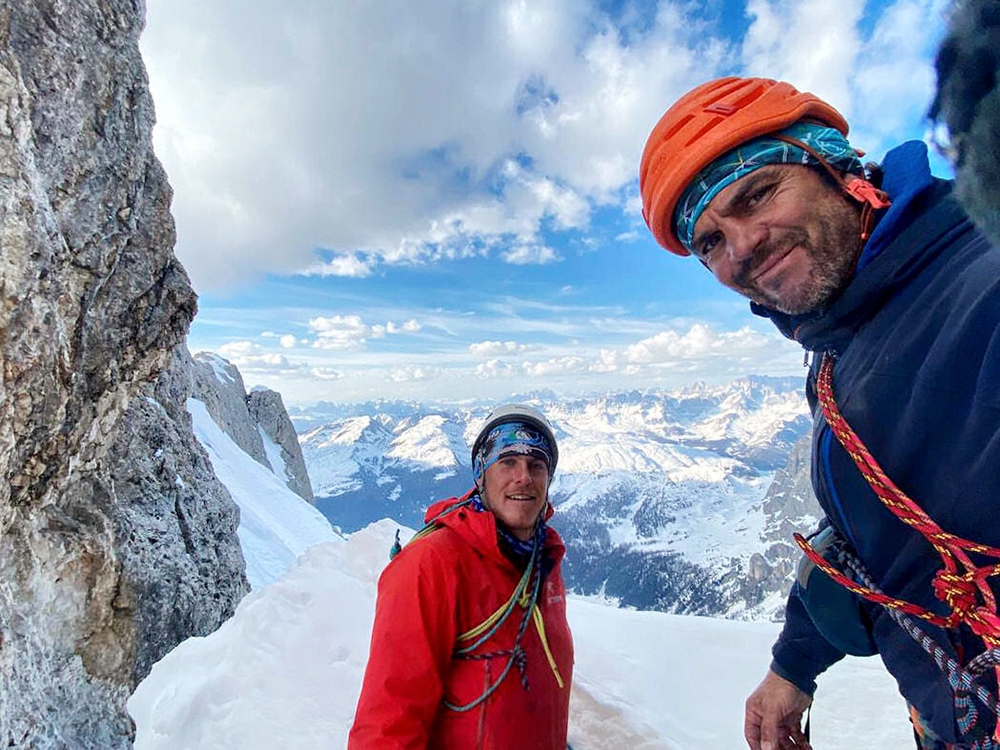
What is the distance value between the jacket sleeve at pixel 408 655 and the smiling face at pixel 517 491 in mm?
751

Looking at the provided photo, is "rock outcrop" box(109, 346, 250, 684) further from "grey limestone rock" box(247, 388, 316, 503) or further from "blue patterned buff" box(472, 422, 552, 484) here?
"grey limestone rock" box(247, 388, 316, 503)

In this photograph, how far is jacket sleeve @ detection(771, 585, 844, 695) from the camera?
2.54 metres

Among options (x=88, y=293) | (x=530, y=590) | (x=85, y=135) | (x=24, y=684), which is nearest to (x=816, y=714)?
(x=530, y=590)

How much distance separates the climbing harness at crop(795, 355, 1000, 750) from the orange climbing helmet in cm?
104

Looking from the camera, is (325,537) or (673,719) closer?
(673,719)

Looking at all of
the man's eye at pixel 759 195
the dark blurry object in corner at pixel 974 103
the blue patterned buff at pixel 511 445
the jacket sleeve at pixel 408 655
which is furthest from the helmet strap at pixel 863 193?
A: the jacket sleeve at pixel 408 655

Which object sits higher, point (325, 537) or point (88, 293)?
point (88, 293)

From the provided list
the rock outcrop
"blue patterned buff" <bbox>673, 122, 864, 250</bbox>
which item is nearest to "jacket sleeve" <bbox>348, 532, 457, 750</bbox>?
"blue patterned buff" <bbox>673, 122, 864, 250</bbox>

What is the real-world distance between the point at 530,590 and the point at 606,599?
205644 millimetres

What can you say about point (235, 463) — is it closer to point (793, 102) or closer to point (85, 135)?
point (85, 135)

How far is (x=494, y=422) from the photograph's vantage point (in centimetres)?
413

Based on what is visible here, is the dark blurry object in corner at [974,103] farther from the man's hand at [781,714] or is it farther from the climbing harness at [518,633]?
the climbing harness at [518,633]

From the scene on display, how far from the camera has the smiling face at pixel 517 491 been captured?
3.70 meters

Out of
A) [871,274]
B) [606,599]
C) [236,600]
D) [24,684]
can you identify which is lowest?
[606,599]
